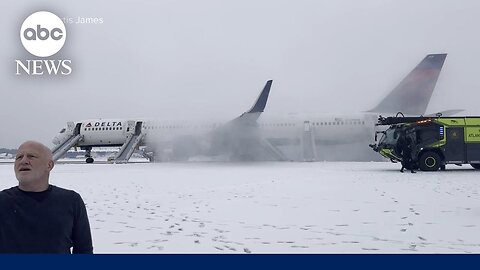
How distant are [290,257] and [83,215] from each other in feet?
3.93

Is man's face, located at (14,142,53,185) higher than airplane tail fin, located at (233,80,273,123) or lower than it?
lower

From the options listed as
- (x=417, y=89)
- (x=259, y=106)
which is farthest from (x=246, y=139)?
(x=417, y=89)

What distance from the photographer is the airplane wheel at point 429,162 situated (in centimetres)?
1756

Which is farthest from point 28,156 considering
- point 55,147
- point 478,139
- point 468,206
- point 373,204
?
point 55,147

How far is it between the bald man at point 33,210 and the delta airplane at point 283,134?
82.4ft

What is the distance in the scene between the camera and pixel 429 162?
1762 centimetres

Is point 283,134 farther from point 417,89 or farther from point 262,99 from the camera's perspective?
point 417,89

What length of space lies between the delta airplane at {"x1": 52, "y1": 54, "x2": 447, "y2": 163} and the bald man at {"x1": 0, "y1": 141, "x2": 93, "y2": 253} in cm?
2512

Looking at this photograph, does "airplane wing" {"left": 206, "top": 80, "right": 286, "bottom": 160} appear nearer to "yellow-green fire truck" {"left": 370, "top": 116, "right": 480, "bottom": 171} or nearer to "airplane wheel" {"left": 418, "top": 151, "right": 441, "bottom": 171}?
"yellow-green fire truck" {"left": 370, "top": 116, "right": 480, "bottom": 171}

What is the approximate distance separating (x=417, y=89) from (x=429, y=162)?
1369cm

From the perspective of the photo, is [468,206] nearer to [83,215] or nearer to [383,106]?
[83,215]

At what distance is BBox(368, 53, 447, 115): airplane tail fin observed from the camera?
96.4ft

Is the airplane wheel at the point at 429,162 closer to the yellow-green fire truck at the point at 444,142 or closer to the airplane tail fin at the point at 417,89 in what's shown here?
the yellow-green fire truck at the point at 444,142

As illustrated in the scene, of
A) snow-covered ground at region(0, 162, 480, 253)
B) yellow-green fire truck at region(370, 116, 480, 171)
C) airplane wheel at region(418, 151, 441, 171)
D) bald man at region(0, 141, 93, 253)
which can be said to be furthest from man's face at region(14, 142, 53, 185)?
airplane wheel at region(418, 151, 441, 171)
